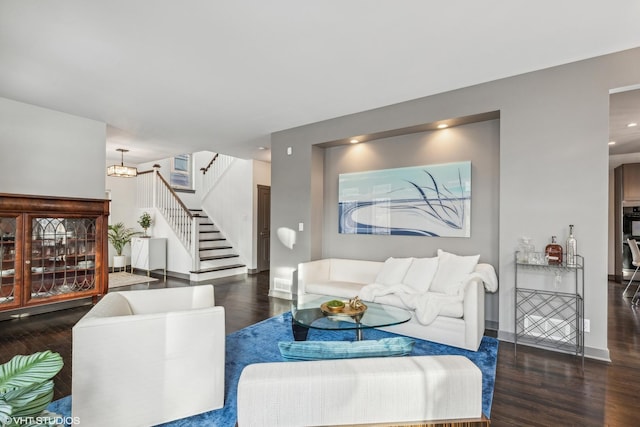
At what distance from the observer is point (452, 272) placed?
356cm

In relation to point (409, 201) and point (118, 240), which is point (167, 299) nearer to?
point (409, 201)

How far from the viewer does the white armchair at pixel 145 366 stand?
1752 mm

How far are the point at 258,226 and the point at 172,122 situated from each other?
3.39 meters

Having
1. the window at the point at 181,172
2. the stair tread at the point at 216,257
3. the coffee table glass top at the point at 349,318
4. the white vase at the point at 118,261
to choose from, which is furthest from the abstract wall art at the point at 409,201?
the window at the point at 181,172

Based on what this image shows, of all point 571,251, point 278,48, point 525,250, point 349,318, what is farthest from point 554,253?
point 278,48

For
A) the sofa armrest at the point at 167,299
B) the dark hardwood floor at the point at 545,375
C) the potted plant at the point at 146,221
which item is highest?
the potted plant at the point at 146,221

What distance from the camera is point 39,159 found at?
4.34 meters

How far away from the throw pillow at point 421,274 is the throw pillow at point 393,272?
0.21ft

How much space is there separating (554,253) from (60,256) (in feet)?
19.4

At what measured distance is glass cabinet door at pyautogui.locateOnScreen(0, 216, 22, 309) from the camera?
3768mm

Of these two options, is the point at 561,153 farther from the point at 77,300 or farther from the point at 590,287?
the point at 77,300

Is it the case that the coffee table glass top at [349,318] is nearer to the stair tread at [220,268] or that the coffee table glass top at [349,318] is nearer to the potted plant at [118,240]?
the stair tread at [220,268]

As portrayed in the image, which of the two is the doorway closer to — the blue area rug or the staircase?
the blue area rug

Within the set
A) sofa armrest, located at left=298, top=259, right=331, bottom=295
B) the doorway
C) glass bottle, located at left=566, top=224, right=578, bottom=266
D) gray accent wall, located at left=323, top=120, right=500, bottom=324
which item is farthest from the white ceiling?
the doorway
